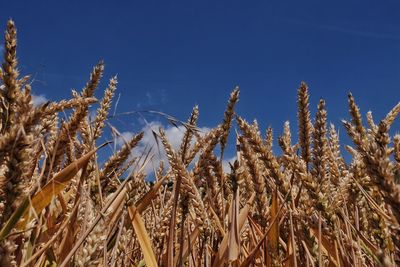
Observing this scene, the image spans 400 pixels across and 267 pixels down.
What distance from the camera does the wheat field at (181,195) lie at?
3.13 ft

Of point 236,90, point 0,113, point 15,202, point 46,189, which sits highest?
point 236,90

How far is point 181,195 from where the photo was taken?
1.66 m

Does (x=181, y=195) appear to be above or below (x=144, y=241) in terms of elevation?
above

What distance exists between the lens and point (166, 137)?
1.63 m

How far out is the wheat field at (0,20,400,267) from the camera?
954 mm

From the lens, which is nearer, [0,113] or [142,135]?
[0,113]

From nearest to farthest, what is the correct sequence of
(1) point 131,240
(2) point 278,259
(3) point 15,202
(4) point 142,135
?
(3) point 15,202 → (2) point 278,259 → (4) point 142,135 → (1) point 131,240

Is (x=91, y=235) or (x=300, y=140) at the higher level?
(x=300, y=140)

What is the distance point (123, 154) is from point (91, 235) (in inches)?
31.3

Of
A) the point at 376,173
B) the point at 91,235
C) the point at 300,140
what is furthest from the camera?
the point at 300,140

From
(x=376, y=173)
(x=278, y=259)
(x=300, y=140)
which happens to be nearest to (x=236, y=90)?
(x=300, y=140)

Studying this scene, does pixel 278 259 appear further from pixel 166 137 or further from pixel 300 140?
pixel 300 140

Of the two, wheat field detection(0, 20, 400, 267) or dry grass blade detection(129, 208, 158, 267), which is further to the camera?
dry grass blade detection(129, 208, 158, 267)

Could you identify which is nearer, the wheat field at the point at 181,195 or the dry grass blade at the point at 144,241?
the wheat field at the point at 181,195
